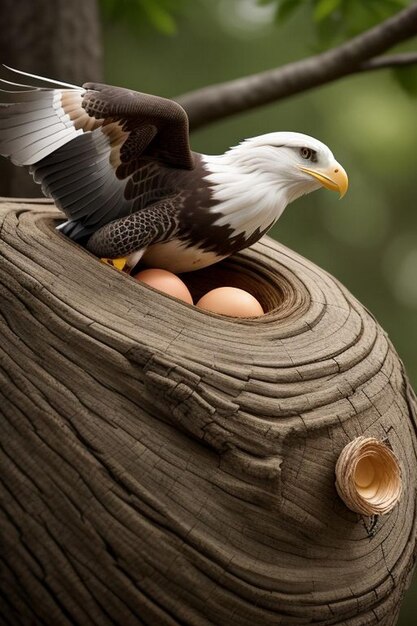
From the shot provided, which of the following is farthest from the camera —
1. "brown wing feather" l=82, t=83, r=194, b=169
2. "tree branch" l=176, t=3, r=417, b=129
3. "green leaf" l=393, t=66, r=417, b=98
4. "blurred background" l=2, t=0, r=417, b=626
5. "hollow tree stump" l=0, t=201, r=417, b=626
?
"blurred background" l=2, t=0, r=417, b=626

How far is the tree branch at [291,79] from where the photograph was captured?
107 centimetres

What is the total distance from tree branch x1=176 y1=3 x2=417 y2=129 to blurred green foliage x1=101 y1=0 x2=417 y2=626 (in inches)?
9.1

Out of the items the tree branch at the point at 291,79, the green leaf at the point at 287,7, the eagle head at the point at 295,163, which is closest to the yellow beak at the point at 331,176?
the eagle head at the point at 295,163

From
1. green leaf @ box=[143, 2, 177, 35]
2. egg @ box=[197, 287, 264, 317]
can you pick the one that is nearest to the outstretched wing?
egg @ box=[197, 287, 264, 317]

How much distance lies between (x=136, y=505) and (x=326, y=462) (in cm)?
16

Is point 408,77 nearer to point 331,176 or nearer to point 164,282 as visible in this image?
point 331,176

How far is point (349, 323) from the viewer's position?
2.63ft

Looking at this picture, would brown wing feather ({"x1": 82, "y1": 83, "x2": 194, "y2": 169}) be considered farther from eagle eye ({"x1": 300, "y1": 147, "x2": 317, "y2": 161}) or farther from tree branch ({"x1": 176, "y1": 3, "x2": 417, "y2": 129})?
tree branch ({"x1": 176, "y1": 3, "x2": 417, "y2": 129})

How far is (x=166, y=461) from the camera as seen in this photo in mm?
639

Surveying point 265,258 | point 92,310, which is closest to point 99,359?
point 92,310

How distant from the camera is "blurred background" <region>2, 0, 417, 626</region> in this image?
1.37 m

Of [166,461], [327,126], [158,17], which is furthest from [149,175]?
[327,126]

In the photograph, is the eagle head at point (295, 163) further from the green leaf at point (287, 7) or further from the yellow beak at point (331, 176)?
the green leaf at point (287, 7)

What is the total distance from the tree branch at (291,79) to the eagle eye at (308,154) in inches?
12.1
